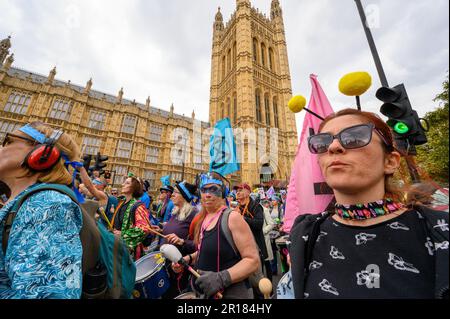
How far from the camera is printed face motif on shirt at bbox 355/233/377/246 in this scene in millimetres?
806

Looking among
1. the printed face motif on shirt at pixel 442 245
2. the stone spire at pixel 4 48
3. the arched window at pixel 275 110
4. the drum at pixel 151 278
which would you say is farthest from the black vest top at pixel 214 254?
the stone spire at pixel 4 48

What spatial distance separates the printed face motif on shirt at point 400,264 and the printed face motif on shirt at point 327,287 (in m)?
0.24

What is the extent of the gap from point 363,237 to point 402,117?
2411mm

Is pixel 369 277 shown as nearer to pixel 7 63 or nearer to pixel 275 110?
pixel 275 110

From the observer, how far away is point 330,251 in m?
0.88

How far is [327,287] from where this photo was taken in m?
0.80

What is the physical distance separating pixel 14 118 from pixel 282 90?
30.7 meters

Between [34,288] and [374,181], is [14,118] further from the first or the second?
[374,181]

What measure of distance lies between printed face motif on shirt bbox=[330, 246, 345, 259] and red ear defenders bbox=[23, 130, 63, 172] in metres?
1.75

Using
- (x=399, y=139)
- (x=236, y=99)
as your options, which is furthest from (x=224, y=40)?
(x=399, y=139)

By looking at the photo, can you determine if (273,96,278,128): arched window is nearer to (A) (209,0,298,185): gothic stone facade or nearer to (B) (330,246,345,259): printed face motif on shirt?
(A) (209,0,298,185): gothic stone facade

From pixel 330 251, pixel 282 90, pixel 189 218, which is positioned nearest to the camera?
pixel 330 251

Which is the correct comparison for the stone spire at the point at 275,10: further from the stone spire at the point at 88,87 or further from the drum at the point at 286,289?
the drum at the point at 286,289
